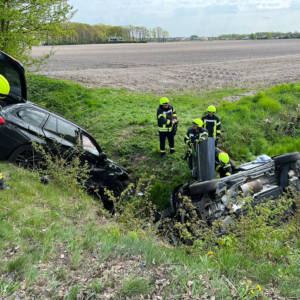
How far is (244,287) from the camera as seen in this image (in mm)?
2979

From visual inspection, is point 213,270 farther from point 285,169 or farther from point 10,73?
point 10,73

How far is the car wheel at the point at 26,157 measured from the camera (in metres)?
5.61

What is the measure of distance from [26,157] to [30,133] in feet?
1.71

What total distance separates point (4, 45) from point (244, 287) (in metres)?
11.4

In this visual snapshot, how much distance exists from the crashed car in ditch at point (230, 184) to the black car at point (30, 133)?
5.94 feet

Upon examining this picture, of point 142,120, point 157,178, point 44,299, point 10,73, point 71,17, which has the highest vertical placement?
point 71,17

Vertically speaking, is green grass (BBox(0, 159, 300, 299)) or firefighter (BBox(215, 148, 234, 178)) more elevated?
firefighter (BBox(215, 148, 234, 178))

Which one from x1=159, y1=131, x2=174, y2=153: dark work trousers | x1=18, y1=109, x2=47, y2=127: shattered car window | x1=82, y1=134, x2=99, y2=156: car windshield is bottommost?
x1=159, y1=131, x2=174, y2=153: dark work trousers

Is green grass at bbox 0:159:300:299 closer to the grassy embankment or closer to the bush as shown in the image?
the grassy embankment

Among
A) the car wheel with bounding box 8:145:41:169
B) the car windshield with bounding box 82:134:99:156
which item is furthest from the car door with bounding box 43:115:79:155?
the car wheel with bounding box 8:145:41:169

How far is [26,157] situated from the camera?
5746 mm

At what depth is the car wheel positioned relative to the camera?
18.4 ft

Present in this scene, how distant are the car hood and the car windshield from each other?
1523 millimetres

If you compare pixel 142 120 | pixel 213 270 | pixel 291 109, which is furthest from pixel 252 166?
pixel 291 109
